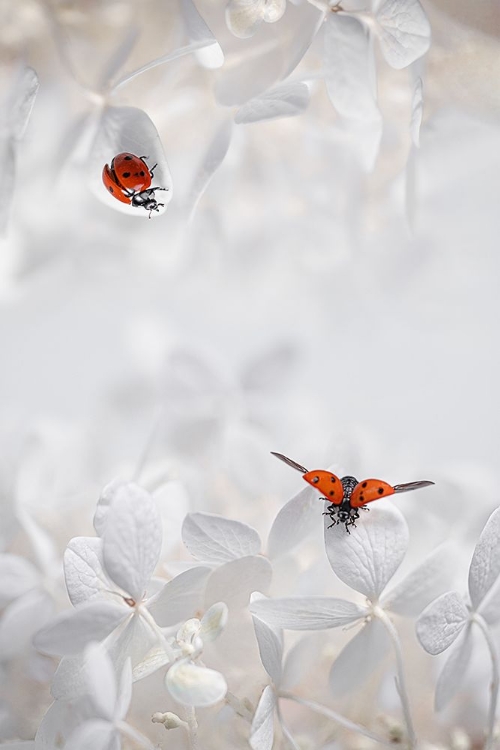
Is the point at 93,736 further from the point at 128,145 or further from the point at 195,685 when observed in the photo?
the point at 128,145

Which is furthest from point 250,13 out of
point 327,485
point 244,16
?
point 327,485

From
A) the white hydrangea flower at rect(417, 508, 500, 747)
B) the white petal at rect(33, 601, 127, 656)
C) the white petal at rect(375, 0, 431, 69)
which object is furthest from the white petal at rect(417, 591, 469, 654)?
the white petal at rect(375, 0, 431, 69)

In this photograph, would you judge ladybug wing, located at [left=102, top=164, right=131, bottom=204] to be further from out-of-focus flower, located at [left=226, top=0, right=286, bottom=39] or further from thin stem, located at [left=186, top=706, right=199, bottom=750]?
thin stem, located at [left=186, top=706, right=199, bottom=750]

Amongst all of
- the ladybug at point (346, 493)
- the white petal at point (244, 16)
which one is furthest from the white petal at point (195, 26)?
the ladybug at point (346, 493)

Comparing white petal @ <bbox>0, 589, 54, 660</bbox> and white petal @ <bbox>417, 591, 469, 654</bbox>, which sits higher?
white petal @ <bbox>417, 591, 469, 654</bbox>

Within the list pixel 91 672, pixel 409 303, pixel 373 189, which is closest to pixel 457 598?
pixel 91 672

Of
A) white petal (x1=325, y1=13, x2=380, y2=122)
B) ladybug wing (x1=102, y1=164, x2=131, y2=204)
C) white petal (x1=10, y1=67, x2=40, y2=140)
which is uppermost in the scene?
white petal (x1=325, y1=13, x2=380, y2=122)

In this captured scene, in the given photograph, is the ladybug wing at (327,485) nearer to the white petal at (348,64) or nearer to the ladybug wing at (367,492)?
the ladybug wing at (367,492)
